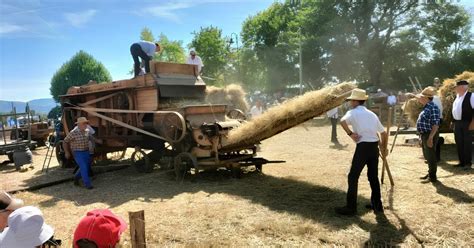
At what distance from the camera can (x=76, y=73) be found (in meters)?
47.1

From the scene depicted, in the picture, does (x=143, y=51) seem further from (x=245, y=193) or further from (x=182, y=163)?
(x=245, y=193)

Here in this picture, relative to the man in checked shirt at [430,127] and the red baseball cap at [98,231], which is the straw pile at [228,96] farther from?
the red baseball cap at [98,231]

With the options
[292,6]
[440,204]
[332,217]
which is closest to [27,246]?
[332,217]

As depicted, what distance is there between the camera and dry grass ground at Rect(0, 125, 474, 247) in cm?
438

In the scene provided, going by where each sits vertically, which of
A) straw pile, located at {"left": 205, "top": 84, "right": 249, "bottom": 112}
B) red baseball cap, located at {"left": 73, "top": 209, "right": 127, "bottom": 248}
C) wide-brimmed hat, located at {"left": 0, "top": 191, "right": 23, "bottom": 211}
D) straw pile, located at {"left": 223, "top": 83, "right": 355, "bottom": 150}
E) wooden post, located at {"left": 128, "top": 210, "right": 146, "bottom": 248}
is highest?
straw pile, located at {"left": 205, "top": 84, "right": 249, "bottom": 112}

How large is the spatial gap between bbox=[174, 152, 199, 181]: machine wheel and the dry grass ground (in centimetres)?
23

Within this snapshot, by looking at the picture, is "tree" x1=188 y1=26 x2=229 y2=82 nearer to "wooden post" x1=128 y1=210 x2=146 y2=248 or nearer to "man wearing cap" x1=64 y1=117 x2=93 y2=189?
"man wearing cap" x1=64 y1=117 x2=93 y2=189

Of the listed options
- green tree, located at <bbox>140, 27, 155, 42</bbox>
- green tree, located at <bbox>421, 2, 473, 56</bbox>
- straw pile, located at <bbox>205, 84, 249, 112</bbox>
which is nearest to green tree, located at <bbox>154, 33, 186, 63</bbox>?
green tree, located at <bbox>140, 27, 155, 42</bbox>

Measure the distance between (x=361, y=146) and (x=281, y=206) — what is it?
142cm

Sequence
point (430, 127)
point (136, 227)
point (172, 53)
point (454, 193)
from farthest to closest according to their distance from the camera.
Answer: point (172, 53), point (430, 127), point (454, 193), point (136, 227)

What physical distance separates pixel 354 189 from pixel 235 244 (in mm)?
1777

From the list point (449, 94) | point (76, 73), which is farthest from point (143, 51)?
point (76, 73)

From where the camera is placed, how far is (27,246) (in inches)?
91.0

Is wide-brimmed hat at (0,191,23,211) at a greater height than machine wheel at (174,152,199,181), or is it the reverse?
wide-brimmed hat at (0,191,23,211)
